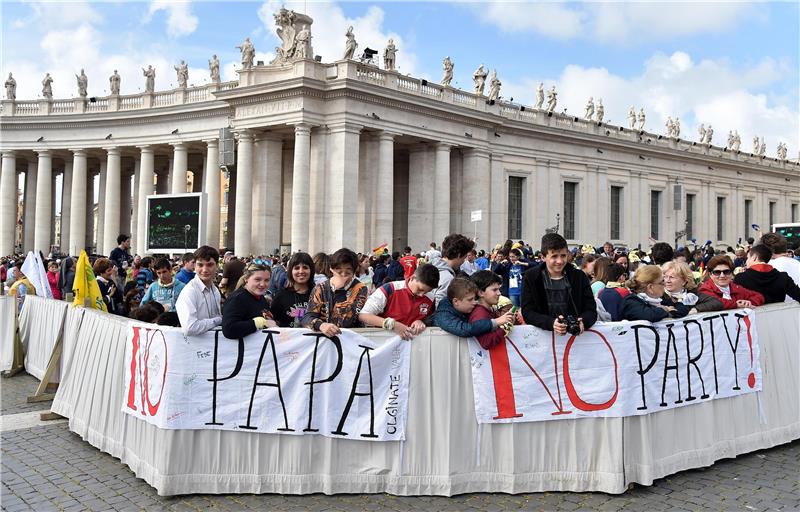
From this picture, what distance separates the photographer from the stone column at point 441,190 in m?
35.2

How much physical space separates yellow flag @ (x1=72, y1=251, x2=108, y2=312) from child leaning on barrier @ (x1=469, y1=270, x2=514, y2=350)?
622 centimetres

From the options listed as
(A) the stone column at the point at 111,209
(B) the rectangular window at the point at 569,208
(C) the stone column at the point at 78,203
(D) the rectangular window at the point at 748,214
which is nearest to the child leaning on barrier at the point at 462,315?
(A) the stone column at the point at 111,209

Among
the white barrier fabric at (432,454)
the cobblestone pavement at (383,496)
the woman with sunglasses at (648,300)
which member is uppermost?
the woman with sunglasses at (648,300)

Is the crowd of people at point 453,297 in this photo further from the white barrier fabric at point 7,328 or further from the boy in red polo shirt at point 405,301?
the white barrier fabric at point 7,328

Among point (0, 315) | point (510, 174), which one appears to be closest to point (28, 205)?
point (510, 174)

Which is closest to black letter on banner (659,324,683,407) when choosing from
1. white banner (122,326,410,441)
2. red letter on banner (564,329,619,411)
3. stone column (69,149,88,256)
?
red letter on banner (564,329,619,411)

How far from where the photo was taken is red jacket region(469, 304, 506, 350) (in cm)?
610

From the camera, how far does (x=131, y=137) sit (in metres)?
39.0

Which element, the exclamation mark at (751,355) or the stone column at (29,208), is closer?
the exclamation mark at (751,355)

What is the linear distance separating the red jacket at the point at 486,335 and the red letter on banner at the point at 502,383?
4.6 inches

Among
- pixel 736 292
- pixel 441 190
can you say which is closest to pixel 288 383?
pixel 736 292

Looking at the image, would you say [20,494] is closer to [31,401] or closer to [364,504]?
[364,504]

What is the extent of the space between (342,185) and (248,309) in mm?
24735

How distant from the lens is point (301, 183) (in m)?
30.2
